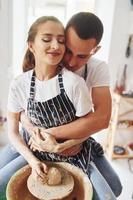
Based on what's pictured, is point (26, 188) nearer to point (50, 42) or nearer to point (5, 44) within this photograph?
point (50, 42)

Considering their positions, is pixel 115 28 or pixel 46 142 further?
pixel 115 28

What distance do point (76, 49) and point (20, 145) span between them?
0.37 meters

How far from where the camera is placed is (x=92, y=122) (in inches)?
31.6

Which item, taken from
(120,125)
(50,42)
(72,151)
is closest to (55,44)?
(50,42)

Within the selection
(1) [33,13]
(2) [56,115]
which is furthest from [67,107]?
(1) [33,13]

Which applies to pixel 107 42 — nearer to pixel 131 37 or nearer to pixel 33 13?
pixel 131 37

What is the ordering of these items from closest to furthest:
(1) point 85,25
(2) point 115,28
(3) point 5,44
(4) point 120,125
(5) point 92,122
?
(1) point 85,25 → (5) point 92,122 → (3) point 5,44 → (2) point 115,28 → (4) point 120,125

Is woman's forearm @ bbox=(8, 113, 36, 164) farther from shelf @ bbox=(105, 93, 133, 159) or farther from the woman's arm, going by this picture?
shelf @ bbox=(105, 93, 133, 159)

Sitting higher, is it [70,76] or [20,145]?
[70,76]

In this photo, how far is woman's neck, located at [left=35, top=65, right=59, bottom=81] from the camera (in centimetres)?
77

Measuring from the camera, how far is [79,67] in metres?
0.81

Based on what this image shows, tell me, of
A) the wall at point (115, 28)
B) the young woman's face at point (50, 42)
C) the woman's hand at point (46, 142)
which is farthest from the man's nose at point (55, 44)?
the wall at point (115, 28)

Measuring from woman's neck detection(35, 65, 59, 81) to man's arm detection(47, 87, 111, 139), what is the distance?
15cm

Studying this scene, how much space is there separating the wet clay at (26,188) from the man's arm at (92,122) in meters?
0.12
